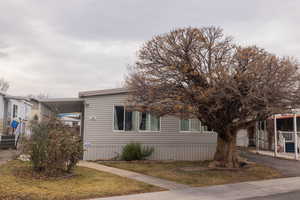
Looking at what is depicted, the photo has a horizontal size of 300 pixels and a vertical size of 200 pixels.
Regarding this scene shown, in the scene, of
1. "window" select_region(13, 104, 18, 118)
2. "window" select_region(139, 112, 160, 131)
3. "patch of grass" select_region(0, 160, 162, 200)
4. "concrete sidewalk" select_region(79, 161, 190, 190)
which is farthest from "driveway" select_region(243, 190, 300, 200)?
"window" select_region(13, 104, 18, 118)

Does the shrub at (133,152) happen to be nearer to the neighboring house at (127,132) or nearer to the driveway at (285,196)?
the neighboring house at (127,132)

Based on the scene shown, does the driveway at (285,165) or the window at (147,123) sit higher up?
the window at (147,123)

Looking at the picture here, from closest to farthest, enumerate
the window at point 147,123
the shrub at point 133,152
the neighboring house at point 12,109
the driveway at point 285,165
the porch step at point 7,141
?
the driveway at point 285,165
the shrub at point 133,152
the window at point 147,123
the porch step at point 7,141
the neighboring house at point 12,109

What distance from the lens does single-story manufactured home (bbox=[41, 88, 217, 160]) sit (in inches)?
572

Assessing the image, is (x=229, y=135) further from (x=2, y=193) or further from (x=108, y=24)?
(x=2, y=193)

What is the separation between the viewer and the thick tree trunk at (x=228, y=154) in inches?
483

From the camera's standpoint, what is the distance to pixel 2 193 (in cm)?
708

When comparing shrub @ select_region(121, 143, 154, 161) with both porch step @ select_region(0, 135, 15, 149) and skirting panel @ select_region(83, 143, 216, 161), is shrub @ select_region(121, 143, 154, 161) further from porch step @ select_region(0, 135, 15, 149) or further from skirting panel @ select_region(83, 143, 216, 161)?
porch step @ select_region(0, 135, 15, 149)

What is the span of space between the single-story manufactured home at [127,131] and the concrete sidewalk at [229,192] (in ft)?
19.1

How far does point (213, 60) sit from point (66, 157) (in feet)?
21.2

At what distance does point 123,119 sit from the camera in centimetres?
1495

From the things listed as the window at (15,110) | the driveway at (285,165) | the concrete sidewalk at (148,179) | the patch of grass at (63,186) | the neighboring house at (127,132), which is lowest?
the driveway at (285,165)

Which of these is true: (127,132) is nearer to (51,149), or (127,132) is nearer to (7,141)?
(51,149)

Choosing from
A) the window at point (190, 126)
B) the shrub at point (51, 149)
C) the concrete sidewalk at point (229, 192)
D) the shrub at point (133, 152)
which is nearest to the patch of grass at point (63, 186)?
the shrub at point (51, 149)
